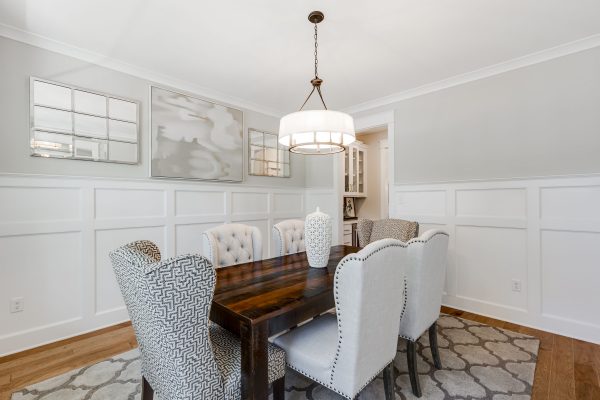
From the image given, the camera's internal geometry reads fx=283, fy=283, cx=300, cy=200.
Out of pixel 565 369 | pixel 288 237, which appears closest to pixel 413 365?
pixel 565 369

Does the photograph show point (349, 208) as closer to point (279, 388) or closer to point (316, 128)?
point (316, 128)

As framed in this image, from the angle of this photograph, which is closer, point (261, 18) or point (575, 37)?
point (261, 18)

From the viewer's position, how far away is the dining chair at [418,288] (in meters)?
1.58

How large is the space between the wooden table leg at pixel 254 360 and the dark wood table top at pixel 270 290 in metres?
0.04

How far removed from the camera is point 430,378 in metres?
1.82

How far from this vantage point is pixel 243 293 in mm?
1412

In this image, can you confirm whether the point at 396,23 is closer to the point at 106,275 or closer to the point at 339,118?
the point at 339,118

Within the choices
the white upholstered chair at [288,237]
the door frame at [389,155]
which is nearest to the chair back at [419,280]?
the white upholstered chair at [288,237]

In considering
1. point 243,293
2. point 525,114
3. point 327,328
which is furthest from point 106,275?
point 525,114

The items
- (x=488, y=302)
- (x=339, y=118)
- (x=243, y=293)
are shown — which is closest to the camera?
(x=243, y=293)

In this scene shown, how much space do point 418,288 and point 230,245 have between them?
4.45ft

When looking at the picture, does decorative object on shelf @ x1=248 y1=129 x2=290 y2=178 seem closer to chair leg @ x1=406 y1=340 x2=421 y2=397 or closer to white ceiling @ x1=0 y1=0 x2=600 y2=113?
white ceiling @ x1=0 y1=0 x2=600 y2=113

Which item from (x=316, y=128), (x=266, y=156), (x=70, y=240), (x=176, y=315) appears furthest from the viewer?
(x=266, y=156)

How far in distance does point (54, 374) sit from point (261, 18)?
2811mm
